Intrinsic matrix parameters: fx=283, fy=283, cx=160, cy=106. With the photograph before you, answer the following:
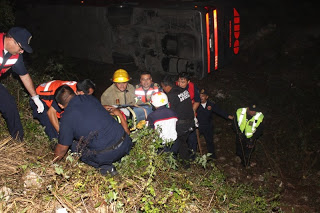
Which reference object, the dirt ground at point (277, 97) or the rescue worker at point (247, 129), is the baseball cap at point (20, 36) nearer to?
the dirt ground at point (277, 97)

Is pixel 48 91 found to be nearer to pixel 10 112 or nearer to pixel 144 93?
pixel 10 112

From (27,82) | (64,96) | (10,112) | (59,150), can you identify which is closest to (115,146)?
(59,150)

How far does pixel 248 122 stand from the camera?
5.12m

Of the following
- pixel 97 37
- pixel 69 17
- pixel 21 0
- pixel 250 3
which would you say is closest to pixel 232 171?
pixel 97 37

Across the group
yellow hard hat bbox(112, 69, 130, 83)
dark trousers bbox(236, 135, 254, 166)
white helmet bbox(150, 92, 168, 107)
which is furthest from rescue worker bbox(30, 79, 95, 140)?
dark trousers bbox(236, 135, 254, 166)

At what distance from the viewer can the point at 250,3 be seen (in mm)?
12609

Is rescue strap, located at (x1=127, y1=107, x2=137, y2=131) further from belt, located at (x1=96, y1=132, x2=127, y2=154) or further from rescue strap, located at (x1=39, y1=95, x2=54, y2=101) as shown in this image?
rescue strap, located at (x1=39, y1=95, x2=54, y2=101)

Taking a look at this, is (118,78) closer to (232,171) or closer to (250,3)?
(232,171)

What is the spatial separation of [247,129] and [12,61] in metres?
3.92

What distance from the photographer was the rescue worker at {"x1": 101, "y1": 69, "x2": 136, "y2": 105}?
469 cm

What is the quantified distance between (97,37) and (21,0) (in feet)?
11.9

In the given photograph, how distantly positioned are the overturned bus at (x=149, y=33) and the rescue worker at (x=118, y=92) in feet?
6.93

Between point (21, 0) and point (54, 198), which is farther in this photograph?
point (21, 0)

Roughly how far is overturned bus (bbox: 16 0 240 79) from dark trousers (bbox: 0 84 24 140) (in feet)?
12.9
